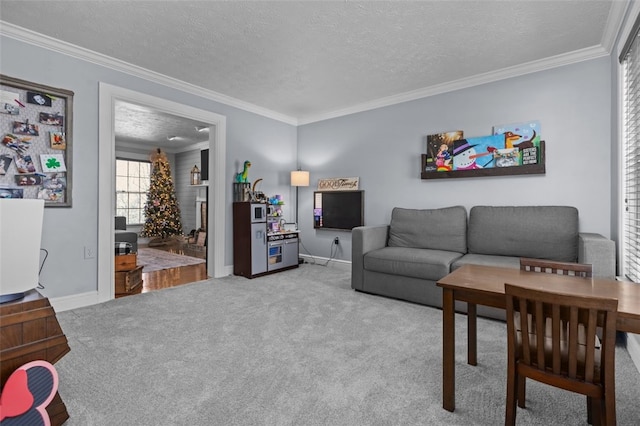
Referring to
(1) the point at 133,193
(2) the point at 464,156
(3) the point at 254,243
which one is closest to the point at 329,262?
(3) the point at 254,243

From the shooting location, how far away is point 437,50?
303 centimetres

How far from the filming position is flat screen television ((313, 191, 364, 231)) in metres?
4.69

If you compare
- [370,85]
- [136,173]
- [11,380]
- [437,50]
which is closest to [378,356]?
[11,380]

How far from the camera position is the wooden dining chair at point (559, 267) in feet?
5.49

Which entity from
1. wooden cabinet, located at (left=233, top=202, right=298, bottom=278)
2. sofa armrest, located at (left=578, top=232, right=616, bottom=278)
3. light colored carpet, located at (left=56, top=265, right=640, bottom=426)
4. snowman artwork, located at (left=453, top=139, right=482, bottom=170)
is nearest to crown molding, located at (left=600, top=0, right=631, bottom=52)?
snowman artwork, located at (left=453, top=139, right=482, bottom=170)

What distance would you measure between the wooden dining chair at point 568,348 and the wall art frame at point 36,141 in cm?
375

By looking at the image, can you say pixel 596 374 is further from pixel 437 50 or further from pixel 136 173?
pixel 136 173

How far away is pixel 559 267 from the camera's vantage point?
177cm

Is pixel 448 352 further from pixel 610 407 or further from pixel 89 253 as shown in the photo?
pixel 89 253

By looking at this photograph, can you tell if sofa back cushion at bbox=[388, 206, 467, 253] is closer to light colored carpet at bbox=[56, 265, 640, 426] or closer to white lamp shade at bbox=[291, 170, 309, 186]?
light colored carpet at bbox=[56, 265, 640, 426]

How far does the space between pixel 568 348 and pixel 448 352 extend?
0.53 m

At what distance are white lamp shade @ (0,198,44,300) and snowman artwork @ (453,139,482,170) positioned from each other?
3842 millimetres

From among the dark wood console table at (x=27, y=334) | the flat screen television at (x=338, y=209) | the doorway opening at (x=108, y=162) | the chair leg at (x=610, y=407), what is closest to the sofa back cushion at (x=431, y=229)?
the flat screen television at (x=338, y=209)

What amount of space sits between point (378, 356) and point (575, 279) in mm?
1230
